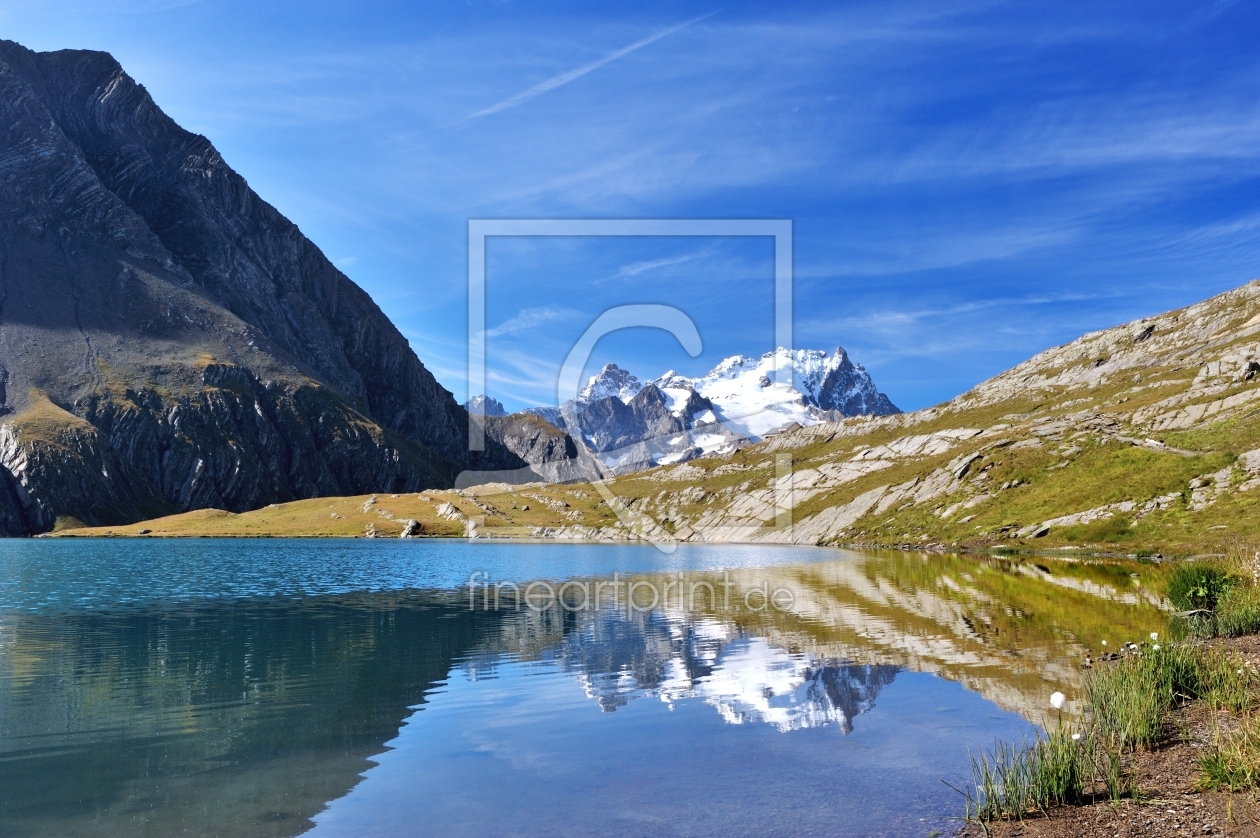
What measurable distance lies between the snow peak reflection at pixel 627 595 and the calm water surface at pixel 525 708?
3.13 ft

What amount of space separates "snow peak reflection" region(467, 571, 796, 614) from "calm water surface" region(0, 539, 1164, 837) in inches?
37.6

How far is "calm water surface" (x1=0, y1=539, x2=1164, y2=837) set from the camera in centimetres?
1650

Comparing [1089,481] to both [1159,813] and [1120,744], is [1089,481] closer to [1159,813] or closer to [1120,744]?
[1120,744]

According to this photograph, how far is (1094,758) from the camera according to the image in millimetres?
16359

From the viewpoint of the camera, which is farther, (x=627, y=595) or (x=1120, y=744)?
(x=627, y=595)

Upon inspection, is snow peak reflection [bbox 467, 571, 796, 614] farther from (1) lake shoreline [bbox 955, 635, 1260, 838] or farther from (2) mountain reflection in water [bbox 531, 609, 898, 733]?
(1) lake shoreline [bbox 955, 635, 1260, 838]

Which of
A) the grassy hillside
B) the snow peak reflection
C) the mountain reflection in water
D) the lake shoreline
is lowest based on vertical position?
the snow peak reflection

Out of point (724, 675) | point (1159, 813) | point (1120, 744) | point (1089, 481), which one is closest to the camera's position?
point (1159, 813)

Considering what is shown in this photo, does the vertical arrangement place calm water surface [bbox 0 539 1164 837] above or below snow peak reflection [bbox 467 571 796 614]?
above

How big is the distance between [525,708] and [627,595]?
3678 cm

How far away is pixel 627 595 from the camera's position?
62156 millimetres

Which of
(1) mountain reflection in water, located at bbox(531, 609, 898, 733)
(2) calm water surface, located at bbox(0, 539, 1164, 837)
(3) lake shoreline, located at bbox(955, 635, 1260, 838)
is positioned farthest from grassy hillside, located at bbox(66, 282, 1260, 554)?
(3) lake shoreline, located at bbox(955, 635, 1260, 838)

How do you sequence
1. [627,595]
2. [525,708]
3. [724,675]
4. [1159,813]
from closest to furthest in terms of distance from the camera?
[1159,813] → [525,708] → [724,675] → [627,595]

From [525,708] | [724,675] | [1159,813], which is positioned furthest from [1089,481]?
[1159,813]
